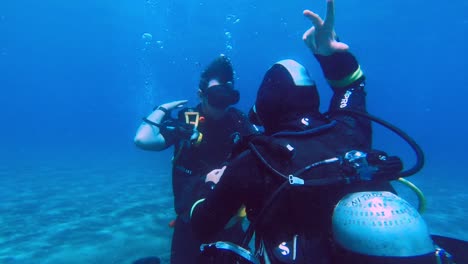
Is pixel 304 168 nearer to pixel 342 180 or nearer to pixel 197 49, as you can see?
pixel 342 180

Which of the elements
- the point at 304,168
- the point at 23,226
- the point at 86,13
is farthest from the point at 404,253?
the point at 86,13

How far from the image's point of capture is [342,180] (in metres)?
1.68

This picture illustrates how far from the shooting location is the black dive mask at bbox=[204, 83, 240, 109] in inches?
159

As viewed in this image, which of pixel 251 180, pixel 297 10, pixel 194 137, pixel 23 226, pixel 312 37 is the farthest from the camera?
pixel 297 10

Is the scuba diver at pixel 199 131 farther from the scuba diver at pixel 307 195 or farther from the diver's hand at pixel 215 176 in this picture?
the scuba diver at pixel 307 195

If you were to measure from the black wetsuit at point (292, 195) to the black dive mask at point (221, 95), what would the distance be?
83.8 inches

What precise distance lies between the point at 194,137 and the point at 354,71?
1710 mm

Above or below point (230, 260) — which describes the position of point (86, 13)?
above

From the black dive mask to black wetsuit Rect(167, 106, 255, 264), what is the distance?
0.95ft

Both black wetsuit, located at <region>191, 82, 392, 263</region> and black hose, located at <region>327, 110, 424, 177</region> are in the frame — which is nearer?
black wetsuit, located at <region>191, 82, 392, 263</region>

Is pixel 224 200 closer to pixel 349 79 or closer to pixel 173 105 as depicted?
pixel 349 79

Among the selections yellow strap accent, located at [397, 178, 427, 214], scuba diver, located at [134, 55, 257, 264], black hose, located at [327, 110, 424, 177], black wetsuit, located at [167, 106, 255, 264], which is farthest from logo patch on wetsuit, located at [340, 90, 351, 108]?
black wetsuit, located at [167, 106, 255, 264]

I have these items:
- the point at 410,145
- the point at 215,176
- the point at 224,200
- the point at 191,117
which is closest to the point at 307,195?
the point at 224,200

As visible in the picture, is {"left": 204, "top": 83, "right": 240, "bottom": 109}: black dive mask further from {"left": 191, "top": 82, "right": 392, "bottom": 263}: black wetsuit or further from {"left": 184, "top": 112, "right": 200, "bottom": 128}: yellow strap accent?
{"left": 191, "top": 82, "right": 392, "bottom": 263}: black wetsuit
